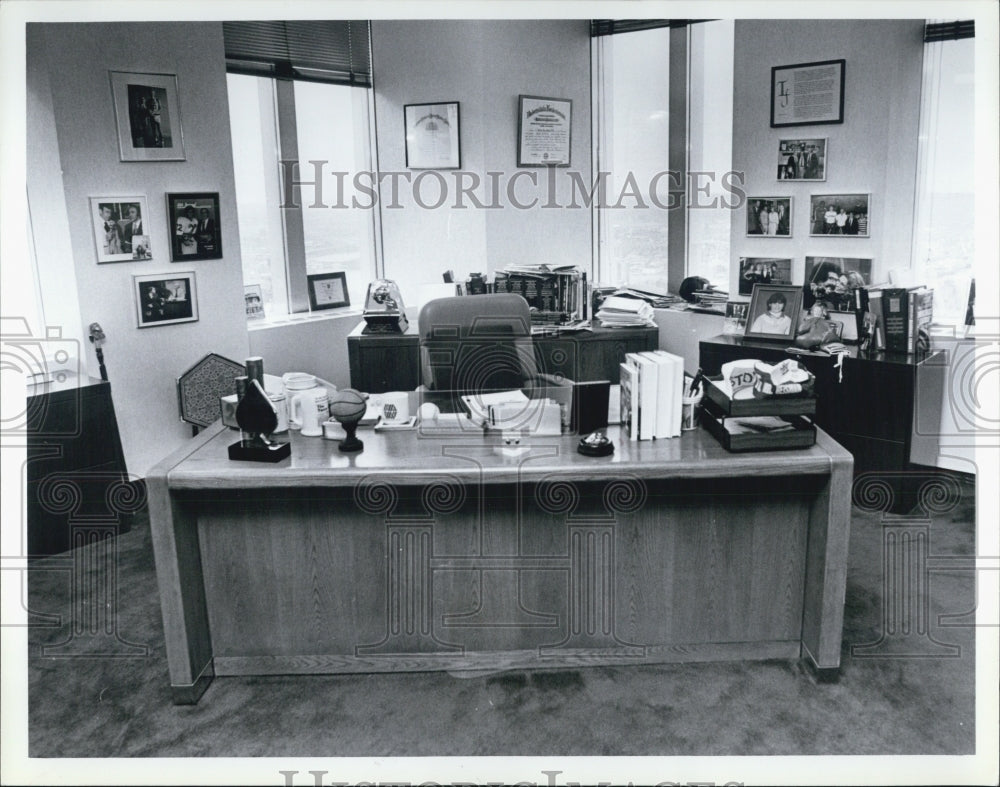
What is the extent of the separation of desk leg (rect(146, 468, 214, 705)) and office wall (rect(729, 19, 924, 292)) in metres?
3.55

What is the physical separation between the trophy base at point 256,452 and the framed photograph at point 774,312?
9.45ft

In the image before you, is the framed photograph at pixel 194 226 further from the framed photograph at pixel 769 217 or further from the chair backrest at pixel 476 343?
the framed photograph at pixel 769 217

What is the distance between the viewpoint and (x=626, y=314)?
4906 millimetres

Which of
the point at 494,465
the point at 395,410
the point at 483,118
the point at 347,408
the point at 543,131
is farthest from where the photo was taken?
the point at 543,131

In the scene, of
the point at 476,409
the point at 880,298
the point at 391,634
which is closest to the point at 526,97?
the point at 880,298

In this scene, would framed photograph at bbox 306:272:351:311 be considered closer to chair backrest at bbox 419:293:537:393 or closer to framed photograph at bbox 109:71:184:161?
framed photograph at bbox 109:71:184:161

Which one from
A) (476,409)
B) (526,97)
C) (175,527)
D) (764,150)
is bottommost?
(175,527)

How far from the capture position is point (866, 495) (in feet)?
14.2

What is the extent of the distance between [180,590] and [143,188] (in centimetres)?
254

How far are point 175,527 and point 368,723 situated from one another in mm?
869

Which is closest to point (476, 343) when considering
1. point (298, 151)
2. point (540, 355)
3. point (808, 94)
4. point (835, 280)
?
point (540, 355)

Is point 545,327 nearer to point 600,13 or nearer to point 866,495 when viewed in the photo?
point 866,495

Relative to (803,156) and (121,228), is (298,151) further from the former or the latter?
(803,156)

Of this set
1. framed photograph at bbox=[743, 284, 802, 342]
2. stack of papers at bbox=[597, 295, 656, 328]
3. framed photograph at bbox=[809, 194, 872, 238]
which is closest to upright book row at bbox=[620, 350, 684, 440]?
framed photograph at bbox=[743, 284, 802, 342]
